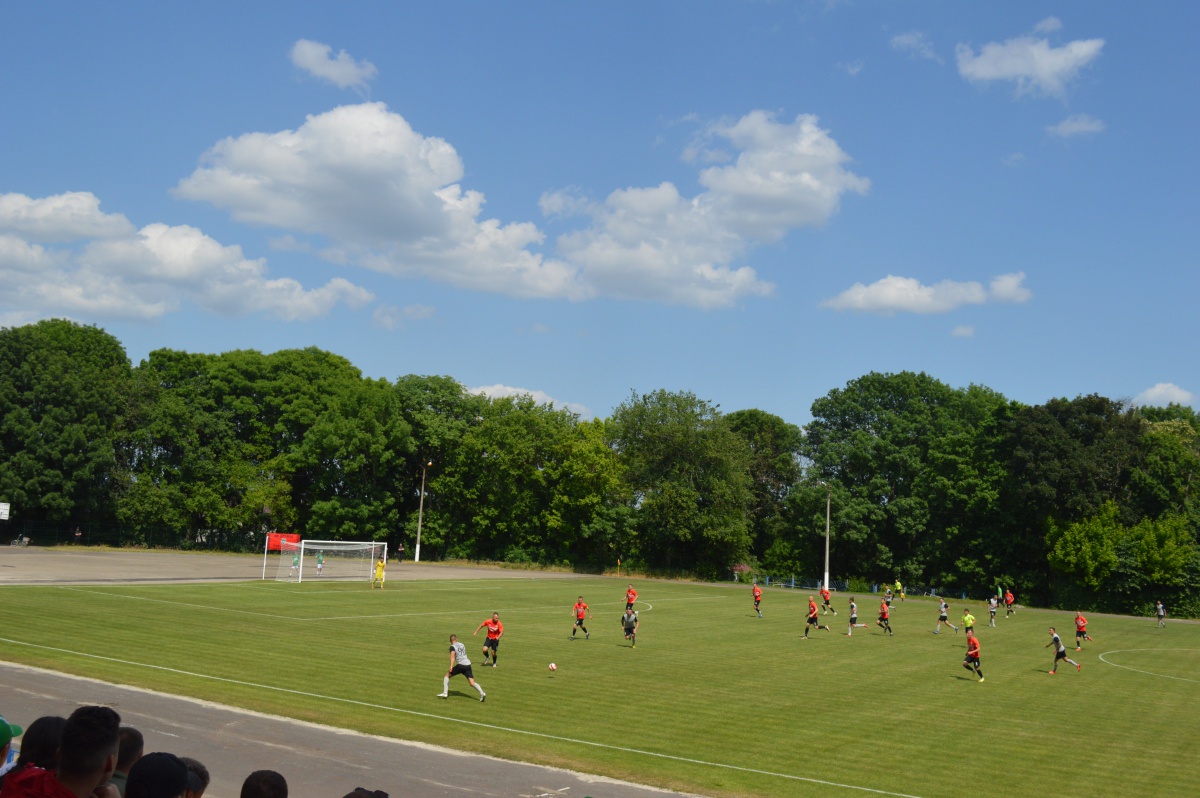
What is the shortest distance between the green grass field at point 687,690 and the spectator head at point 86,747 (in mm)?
11365

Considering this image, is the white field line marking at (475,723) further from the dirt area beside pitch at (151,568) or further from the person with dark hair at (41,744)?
the dirt area beside pitch at (151,568)

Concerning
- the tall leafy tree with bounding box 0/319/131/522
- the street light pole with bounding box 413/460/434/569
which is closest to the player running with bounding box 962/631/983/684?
the street light pole with bounding box 413/460/434/569

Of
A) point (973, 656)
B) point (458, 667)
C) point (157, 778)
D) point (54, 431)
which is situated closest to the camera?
point (157, 778)

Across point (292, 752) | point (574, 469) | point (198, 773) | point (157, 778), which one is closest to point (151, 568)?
point (574, 469)

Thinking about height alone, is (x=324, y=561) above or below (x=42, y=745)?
below

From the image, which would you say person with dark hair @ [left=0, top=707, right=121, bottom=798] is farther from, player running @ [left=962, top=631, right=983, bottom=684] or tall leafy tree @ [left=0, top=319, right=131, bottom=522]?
tall leafy tree @ [left=0, top=319, right=131, bottom=522]

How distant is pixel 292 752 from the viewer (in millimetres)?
15219

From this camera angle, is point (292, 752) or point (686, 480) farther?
point (686, 480)

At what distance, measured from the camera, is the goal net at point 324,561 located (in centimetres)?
5909

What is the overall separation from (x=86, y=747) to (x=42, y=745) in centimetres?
105

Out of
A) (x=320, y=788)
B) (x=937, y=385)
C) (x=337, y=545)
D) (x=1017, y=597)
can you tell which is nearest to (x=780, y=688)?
(x=320, y=788)

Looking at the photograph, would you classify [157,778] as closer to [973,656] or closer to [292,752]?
[292,752]

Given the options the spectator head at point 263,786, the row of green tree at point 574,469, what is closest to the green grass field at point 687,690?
the spectator head at point 263,786

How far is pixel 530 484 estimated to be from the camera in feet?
305
